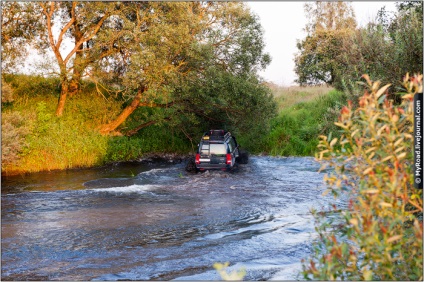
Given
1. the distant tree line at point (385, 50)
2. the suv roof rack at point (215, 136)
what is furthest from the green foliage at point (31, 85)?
the distant tree line at point (385, 50)

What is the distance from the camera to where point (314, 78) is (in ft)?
142

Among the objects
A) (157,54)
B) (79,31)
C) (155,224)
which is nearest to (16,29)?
(79,31)

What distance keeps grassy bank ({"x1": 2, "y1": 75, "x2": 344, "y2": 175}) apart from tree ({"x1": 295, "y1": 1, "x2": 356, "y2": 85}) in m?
4.63

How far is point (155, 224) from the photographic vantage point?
1382 centimetres

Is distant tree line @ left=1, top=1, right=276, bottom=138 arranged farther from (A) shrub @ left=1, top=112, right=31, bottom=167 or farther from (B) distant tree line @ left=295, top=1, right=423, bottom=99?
(B) distant tree line @ left=295, top=1, right=423, bottom=99

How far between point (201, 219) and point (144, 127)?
1724 centimetres

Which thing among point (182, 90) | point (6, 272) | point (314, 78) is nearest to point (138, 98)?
point (182, 90)

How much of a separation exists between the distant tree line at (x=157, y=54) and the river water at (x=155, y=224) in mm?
4301

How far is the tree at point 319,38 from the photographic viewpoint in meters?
38.4

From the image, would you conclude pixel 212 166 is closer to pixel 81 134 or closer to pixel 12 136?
pixel 81 134

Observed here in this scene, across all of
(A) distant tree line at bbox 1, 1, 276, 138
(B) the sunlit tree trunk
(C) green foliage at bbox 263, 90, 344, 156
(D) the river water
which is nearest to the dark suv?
(D) the river water

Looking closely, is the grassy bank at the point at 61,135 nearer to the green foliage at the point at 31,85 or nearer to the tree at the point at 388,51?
the green foliage at the point at 31,85

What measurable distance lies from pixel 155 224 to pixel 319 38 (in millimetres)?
29237

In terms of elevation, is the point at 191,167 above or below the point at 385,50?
below
